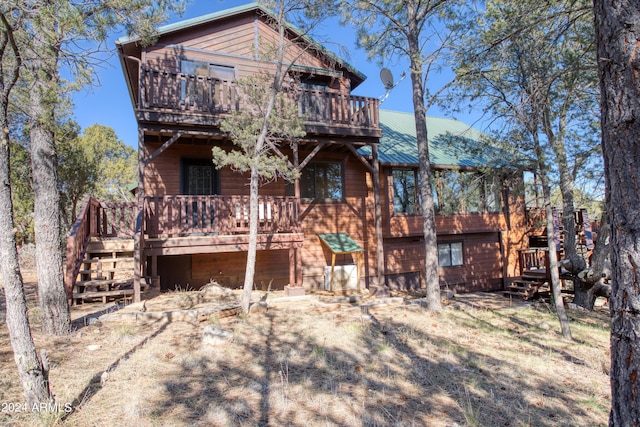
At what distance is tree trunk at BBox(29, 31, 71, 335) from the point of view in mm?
5707

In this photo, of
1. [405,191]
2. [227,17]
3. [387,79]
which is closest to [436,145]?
[405,191]

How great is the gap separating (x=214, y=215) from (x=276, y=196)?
2.22m

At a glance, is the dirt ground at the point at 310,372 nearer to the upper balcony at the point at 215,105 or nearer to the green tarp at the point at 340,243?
the green tarp at the point at 340,243

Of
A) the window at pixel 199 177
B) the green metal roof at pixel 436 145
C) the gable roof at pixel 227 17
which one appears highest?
the gable roof at pixel 227 17

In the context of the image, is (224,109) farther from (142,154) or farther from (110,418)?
(110,418)

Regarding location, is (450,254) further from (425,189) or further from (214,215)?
(214,215)

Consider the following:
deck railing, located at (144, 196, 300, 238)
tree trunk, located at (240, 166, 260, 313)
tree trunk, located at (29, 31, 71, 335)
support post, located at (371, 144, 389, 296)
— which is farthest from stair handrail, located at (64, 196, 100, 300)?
support post, located at (371, 144, 389, 296)

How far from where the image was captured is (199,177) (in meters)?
10.9

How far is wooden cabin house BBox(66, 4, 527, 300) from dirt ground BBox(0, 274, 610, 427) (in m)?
1.80

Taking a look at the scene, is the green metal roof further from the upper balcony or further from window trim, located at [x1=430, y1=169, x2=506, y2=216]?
the upper balcony

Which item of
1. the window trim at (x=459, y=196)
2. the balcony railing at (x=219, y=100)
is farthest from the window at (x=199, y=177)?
the window trim at (x=459, y=196)

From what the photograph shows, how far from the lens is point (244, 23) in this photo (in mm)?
11781

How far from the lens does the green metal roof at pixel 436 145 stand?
32.7 feet

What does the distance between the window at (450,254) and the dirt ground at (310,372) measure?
6.06 meters
